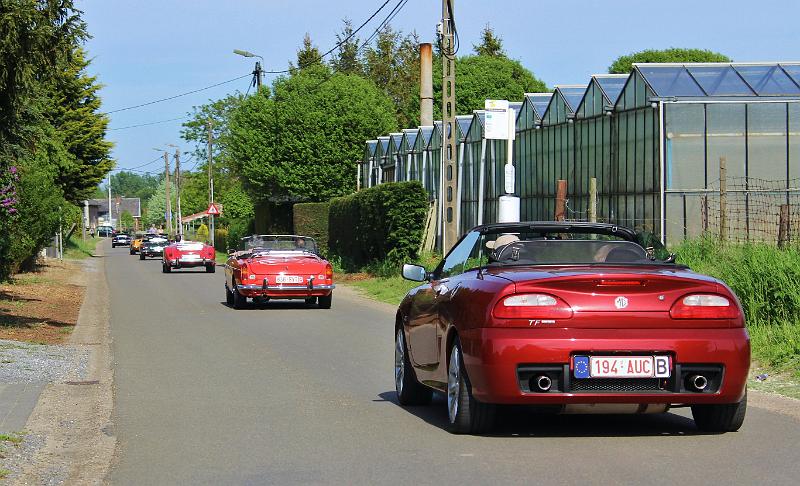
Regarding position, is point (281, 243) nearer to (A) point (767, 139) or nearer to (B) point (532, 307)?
(A) point (767, 139)

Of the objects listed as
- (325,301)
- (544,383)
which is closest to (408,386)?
(544,383)

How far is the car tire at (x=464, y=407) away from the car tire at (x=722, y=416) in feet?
4.82

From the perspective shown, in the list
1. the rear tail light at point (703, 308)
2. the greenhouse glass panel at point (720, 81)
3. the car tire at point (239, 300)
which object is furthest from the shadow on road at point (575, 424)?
the greenhouse glass panel at point (720, 81)

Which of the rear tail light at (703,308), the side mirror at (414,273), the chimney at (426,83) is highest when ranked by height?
the chimney at (426,83)

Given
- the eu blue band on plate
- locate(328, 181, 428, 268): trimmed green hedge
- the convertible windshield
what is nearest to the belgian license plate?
the eu blue band on plate

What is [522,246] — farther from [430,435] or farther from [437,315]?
[430,435]

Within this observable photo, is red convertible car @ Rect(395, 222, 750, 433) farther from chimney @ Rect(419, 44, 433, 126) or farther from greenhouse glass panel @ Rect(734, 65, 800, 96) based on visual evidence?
chimney @ Rect(419, 44, 433, 126)

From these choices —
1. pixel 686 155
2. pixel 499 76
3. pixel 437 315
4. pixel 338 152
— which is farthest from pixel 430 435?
pixel 499 76

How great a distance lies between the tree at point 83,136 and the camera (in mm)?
66750

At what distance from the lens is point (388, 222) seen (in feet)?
118

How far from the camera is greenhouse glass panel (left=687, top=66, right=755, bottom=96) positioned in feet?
97.6

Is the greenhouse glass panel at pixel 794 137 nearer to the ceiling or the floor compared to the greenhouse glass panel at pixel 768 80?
nearer to the floor

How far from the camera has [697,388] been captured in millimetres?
7883

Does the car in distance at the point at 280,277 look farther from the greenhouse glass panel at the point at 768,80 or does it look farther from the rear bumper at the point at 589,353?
the rear bumper at the point at 589,353
